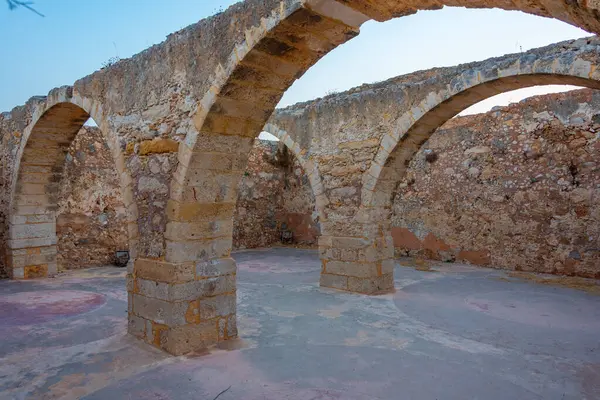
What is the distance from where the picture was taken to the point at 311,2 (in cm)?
267

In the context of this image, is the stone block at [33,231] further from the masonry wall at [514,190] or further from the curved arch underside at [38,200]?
the masonry wall at [514,190]

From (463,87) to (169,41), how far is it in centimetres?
332

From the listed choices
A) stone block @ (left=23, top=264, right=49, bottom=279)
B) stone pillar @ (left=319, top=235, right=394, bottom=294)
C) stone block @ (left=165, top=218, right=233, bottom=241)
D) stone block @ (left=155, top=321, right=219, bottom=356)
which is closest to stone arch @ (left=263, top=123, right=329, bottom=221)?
stone pillar @ (left=319, top=235, right=394, bottom=294)

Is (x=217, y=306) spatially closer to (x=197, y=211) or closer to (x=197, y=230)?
(x=197, y=230)

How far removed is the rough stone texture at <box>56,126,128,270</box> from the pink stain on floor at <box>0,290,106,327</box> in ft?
6.74

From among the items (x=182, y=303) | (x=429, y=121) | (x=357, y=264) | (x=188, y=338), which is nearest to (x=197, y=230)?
(x=182, y=303)

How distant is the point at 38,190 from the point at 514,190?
823cm

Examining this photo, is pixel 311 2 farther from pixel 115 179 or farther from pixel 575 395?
pixel 115 179

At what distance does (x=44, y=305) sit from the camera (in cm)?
527

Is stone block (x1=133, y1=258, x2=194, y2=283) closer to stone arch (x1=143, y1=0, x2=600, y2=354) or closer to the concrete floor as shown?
stone arch (x1=143, y1=0, x2=600, y2=354)

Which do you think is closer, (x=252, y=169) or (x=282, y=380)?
(x=282, y=380)

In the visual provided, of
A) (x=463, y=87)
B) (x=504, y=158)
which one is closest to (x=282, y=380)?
(x=463, y=87)

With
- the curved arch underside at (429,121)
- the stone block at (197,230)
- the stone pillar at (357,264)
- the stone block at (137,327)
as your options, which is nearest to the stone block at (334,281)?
the stone pillar at (357,264)

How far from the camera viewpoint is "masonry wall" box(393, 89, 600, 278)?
22.3 ft
